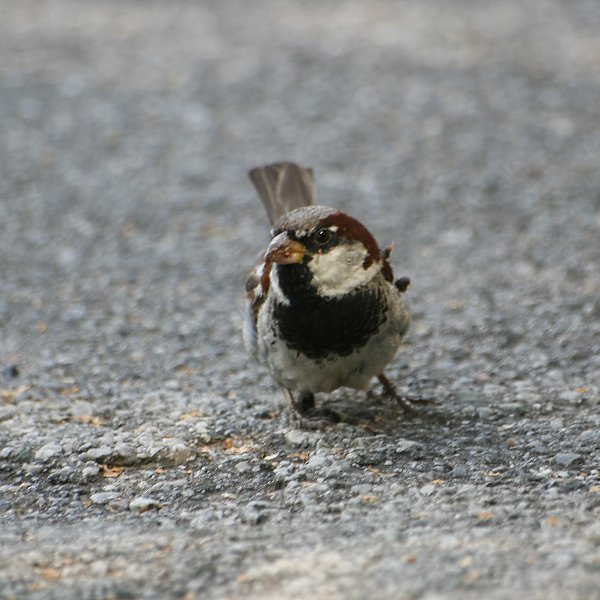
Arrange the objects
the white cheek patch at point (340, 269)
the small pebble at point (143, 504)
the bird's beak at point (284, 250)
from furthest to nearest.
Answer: the white cheek patch at point (340, 269) → the bird's beak at point (284, 250) → the small pebble at point (143, 504)

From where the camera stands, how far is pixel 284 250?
3326 mm

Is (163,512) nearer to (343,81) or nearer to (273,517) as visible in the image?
(273,517)

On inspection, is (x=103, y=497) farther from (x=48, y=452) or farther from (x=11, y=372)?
(x=11, y=372)

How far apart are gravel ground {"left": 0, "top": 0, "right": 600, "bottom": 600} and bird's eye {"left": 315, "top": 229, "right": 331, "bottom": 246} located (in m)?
0.61

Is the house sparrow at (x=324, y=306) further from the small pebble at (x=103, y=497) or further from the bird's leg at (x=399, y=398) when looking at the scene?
the small pebble at (x=103, y=497)

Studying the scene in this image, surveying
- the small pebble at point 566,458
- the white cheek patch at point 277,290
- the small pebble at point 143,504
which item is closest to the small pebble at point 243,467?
the small pebble at point 143,504

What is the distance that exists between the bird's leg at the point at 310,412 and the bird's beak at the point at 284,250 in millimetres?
570

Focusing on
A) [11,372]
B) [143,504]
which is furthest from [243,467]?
[11,372]

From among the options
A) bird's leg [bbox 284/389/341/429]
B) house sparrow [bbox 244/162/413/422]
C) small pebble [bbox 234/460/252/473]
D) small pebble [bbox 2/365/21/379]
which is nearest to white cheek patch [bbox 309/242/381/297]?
house sparrow [bbox 244/162/413/422]

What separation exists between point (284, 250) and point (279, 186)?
1038mm

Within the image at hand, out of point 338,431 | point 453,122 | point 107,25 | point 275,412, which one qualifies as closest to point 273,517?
point 338,431

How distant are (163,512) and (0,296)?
2324mm

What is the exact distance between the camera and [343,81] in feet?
25.4

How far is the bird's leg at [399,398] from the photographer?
12.7 feet
